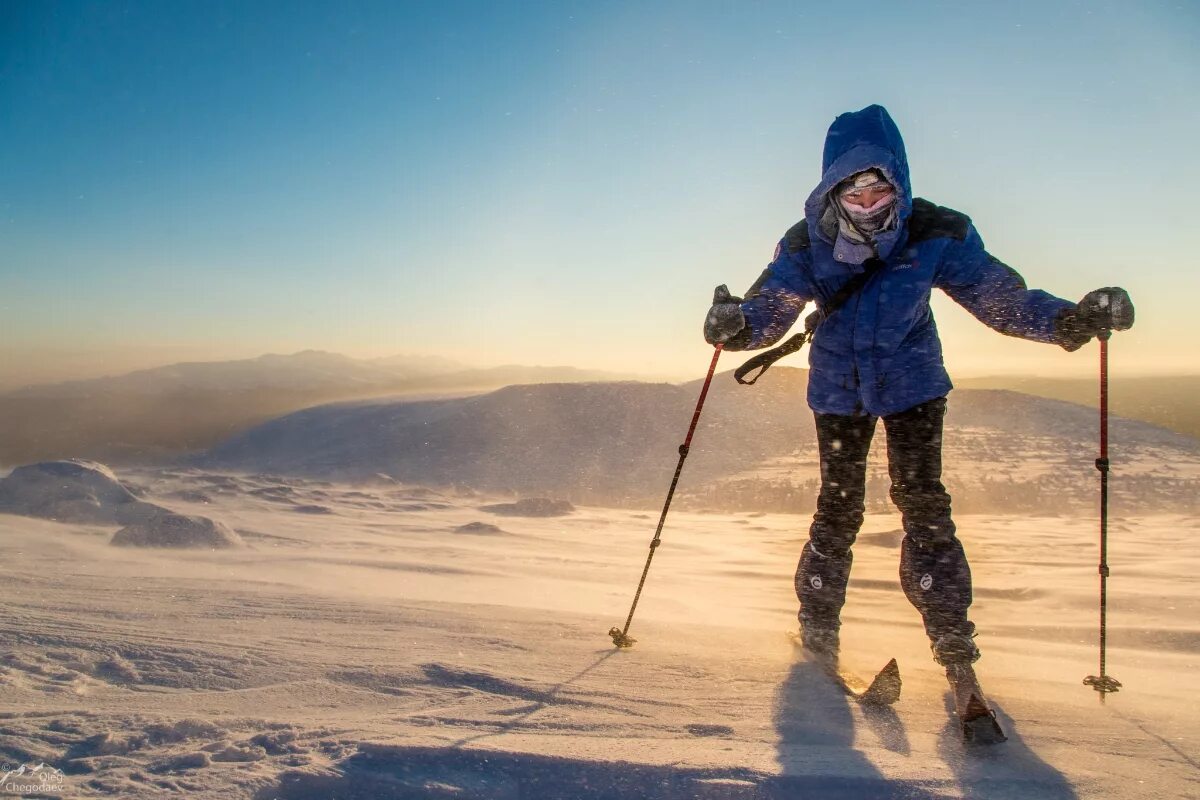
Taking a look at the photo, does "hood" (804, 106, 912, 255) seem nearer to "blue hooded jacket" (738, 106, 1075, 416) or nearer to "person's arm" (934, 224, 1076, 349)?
"blue hooded jacket" (738, 106, 1075, 416)

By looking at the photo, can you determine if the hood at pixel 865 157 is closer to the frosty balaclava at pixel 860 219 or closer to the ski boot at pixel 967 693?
the frosty balaclava at pixel 860 219

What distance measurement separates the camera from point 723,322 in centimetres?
246

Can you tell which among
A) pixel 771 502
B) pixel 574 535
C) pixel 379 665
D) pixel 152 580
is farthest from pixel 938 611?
pixel 771 502

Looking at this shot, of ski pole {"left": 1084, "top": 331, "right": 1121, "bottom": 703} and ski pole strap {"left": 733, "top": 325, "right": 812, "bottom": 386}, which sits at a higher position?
ski pole strap {"left": 733, "top": 325, "right": 812, "bottom": 386}

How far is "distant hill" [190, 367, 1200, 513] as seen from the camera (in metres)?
11.5

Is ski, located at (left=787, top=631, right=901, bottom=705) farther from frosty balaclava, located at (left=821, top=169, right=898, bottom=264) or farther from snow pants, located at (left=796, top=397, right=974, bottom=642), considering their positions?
frosty balaclava, located at (left=821, top=169, right=898, bottom=264)

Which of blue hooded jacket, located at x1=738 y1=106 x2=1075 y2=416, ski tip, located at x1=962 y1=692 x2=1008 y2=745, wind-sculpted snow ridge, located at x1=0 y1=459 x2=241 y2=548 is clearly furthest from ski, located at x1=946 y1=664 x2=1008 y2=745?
wind-sculpted snow ridge, located at x1=0 y1=459 x2=241 y2=548

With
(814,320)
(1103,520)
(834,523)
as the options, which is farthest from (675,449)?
(1103,520)

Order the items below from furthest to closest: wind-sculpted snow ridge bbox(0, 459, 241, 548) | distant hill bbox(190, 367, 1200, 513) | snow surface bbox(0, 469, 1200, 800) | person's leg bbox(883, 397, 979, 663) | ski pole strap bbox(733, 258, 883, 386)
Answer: distant hill bbox(190, 367, 1200, 513) → wind-sculpted snow ridge bbox(0, 459, 241, 548) → ski pole strap bbox(733, 258, 883, 386) → person's leg bbox(883, 397, 979, 663) → snow surface bbox(0, 469, 1200, 800)

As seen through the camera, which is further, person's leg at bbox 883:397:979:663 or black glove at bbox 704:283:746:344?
black glove at bbox 704:283:746:344

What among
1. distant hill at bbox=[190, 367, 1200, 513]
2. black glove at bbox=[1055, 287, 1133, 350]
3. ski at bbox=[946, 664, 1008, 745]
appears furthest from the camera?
distant hill at bbox=[190, 367, 1200, 513]

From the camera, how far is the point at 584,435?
17562mm

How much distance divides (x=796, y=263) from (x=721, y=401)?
17398 millimetres

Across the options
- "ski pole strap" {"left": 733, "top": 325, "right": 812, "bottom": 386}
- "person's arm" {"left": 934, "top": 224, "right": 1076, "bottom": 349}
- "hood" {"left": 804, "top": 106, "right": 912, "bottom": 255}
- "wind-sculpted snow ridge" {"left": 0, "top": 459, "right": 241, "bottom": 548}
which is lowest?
"wind-sculpted snow ridge" {"left": 0, "top": 459, "right": 241, "bottom": 548}
